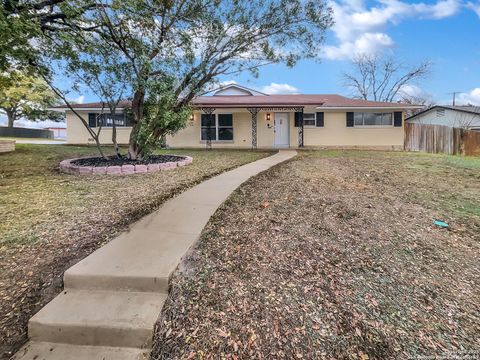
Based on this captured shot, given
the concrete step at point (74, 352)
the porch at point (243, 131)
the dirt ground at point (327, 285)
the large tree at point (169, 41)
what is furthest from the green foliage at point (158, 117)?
the porch at point (243, 131)

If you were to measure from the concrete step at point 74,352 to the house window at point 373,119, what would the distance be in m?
17.2

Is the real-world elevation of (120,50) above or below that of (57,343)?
above

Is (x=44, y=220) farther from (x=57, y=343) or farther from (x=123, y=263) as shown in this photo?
(x=57, y=343)

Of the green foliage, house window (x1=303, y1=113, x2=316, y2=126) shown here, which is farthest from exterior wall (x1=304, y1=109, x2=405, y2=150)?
the green foliage

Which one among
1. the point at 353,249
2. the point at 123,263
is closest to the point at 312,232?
the point at 353,249

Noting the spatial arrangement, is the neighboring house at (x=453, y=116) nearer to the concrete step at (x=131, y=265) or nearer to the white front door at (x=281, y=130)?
the white front door at (x=281, y=130)

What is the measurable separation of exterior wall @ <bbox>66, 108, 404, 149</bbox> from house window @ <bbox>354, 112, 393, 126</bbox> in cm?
28

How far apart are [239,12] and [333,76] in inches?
1133

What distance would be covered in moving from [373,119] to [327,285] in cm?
1642

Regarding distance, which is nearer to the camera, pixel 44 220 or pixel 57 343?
pixel 57 343

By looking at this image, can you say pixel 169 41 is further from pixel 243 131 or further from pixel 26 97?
pixel 26 97

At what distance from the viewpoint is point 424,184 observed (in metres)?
6.47

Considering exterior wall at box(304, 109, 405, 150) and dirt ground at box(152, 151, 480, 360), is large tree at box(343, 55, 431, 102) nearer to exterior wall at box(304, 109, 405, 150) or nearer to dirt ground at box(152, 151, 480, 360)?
exterior wall at box(304, 109, 405, 150)

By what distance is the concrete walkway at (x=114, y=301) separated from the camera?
6.78 ft
